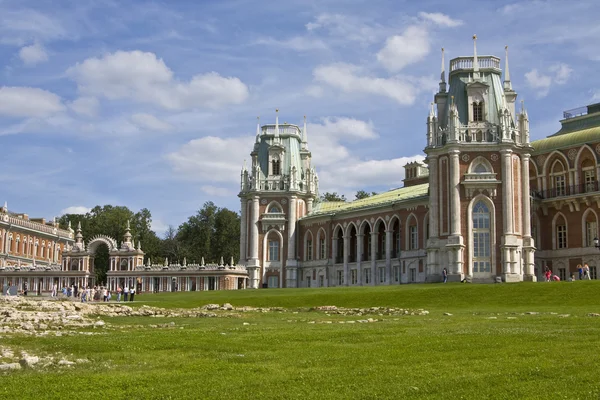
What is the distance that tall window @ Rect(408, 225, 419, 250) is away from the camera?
254 ft

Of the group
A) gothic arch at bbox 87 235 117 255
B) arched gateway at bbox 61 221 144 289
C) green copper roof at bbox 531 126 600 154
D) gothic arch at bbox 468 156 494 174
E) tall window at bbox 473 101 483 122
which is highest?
tall window at bbox 473 101 483 122

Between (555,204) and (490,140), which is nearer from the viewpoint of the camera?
(490,140)

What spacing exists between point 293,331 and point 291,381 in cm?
909

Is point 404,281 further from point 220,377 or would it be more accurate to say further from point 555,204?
point 220,377

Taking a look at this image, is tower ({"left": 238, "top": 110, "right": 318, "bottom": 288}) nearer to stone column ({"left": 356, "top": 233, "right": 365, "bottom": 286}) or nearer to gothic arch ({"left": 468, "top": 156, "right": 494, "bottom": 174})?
stone column ({"left": 356, "top": 233, "right": 365, "bottom": 286})

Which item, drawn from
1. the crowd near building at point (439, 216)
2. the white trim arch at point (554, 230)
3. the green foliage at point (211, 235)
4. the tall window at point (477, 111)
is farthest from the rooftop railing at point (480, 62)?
the green foliage at point (211, 235)

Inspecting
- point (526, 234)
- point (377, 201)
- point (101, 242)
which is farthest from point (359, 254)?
point (101, 242)

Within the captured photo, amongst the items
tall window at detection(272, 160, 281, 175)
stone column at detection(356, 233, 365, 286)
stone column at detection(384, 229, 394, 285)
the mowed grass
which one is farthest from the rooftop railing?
the mowed grass

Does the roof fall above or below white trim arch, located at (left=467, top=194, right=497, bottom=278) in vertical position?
above

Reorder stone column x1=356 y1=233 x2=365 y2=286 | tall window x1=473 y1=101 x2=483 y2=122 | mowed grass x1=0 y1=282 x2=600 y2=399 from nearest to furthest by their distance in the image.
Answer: mowed grass x1=0 y1=282 x2=600 y2=399 → tall window x1=473 y1=101 x2=483 y2=122 → stone column x1=356 y1=233 x2=365 y2=286

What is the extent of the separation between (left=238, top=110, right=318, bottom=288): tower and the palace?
164 mm

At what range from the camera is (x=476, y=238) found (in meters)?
67.7

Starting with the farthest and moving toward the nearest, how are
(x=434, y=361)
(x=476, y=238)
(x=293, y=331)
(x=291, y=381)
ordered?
(x=476, y=238)
(x=293, y=331)
(x=434, y=361)
(x=291, y=381)

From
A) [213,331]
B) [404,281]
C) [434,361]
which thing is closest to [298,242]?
[404,281]
